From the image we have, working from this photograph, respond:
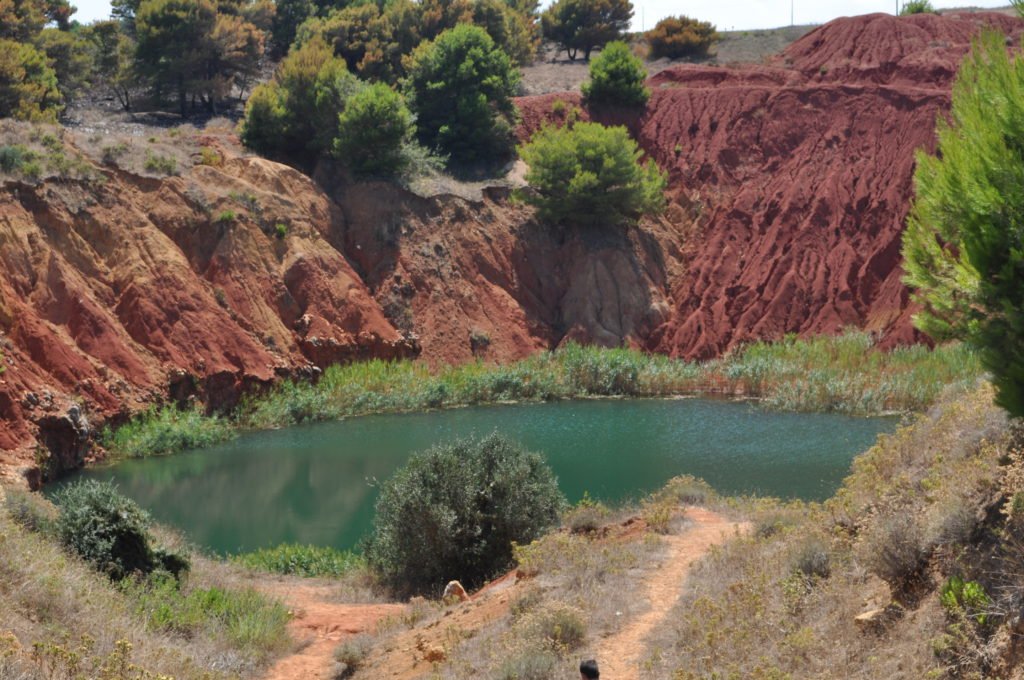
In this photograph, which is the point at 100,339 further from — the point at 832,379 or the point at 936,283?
the point at 936,283

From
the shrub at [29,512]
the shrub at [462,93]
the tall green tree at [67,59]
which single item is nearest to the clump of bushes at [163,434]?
the shrub at [29,512]

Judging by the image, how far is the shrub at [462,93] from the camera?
46.8 metres

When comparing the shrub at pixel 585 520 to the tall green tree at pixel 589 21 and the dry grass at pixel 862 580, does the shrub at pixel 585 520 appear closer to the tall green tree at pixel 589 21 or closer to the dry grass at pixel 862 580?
the dry grass at pixel 862 580

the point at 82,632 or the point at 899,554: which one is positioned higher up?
the point at 899,554

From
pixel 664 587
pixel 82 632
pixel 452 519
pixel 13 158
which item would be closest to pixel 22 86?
pixel 13 158

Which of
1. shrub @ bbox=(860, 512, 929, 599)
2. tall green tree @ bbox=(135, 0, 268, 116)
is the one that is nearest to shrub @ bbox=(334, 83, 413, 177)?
tall green tree @ bbox=(135, 0, 268, 116)

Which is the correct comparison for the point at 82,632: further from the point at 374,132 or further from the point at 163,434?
the point at 374,132

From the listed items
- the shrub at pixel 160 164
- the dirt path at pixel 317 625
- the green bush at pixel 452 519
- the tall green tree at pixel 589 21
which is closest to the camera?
the dirt path at pixel 317 625

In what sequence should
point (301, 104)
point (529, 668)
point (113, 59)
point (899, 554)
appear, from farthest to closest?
point (113, 59) → point (301, 104) → point (529, 668) → point (899, 554)

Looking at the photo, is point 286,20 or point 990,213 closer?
point 990,213

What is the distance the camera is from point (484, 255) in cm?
4481

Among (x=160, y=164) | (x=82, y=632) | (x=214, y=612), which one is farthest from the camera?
(x=160, y=164)

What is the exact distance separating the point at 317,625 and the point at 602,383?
79.6ft

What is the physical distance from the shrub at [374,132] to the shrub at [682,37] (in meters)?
22.0
